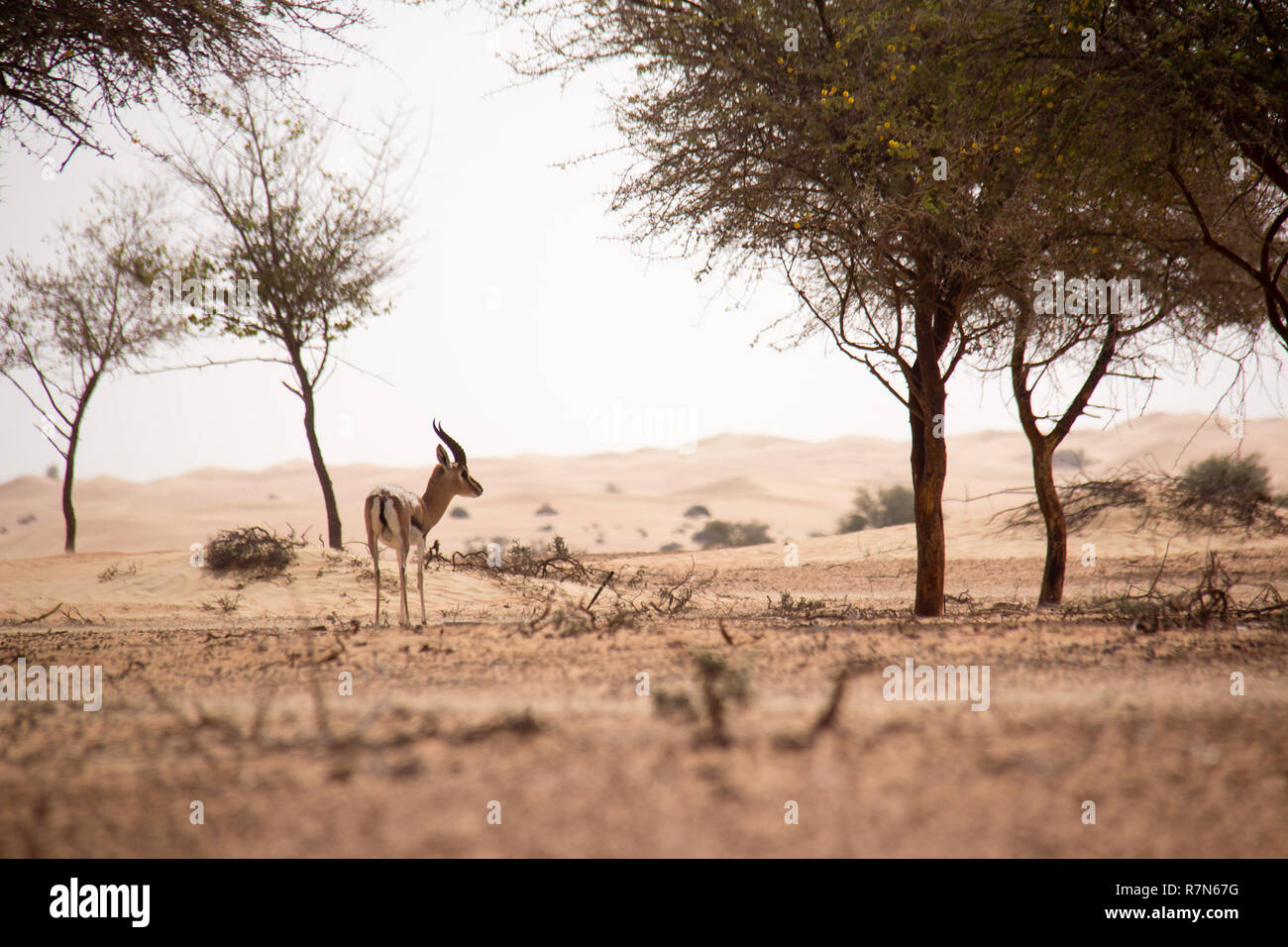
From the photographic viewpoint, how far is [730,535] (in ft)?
126

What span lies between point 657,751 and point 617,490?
211 feet

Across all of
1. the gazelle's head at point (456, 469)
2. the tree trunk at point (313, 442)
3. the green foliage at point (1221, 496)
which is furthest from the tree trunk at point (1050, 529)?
the tree trunk at point (313, 442)

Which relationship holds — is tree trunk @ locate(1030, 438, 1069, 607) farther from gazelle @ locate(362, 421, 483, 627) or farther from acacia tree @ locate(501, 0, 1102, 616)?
gazelle @ locate(362, 421, 483, 627)

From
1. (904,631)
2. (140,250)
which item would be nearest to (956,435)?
(140,250)

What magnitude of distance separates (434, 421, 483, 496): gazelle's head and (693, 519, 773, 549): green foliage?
86.4ft

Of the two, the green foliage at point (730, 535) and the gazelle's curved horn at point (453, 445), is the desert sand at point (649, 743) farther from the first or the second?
the green foliage at point (730, 535)

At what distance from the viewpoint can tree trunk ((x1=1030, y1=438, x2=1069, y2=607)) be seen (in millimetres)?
11414

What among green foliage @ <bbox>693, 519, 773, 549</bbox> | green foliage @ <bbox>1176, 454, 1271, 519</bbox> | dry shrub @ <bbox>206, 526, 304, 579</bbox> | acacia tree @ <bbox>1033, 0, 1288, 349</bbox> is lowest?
green foliage @ <bbox>693, 519, 773, 549</bbox>

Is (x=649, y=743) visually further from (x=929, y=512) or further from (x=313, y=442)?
(x=313, y=442)

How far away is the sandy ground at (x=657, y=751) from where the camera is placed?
2.52 metres

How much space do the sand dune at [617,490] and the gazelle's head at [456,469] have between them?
4.99 metres

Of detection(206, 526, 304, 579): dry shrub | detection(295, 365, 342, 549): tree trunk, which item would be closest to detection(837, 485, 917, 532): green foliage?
detection(295, 365, 342, 549): tree trunk

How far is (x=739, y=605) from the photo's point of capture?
12.5m
